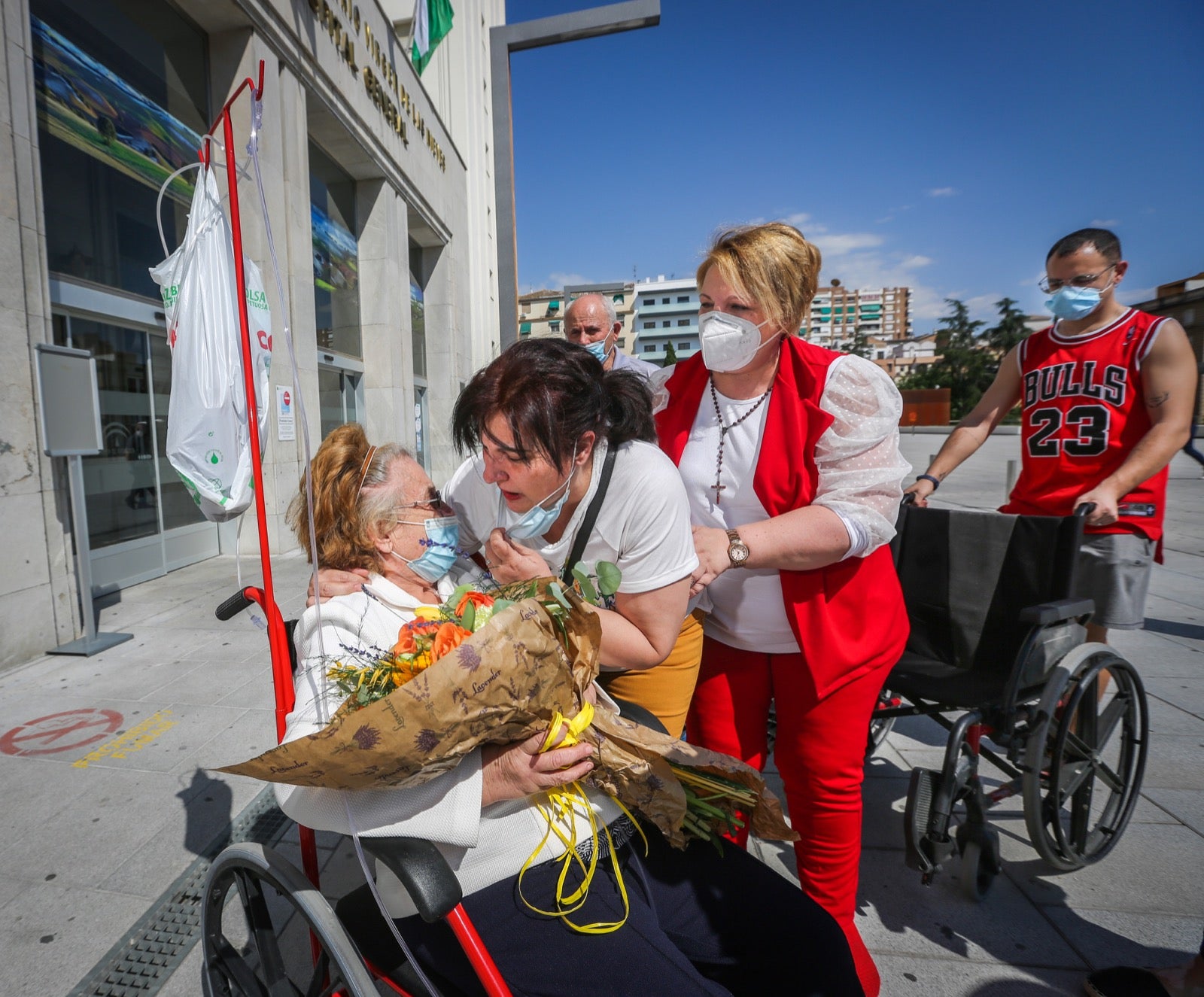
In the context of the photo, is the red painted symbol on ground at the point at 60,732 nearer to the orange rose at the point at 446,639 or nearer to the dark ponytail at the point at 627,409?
the orange rose at the point at 446,639

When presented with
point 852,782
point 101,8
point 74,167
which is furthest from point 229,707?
point 101,8

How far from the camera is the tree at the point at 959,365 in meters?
50.1

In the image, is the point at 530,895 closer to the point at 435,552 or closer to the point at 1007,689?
the point at 435,552

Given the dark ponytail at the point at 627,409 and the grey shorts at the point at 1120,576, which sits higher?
the dark ponytail at the point at 627,409

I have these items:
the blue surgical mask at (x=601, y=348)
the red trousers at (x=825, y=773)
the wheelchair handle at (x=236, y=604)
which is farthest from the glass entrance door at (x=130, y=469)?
the red trousers at (x=825, y=773)

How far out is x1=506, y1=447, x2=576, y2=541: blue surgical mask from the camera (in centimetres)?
157

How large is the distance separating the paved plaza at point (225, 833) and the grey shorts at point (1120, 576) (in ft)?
2.67

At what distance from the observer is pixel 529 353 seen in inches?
59.9

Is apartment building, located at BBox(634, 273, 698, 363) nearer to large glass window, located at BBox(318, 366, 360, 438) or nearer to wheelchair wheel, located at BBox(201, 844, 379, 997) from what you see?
large glass window, located at BBox(318, 366, 360, 438)

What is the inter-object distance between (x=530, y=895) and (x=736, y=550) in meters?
0.83

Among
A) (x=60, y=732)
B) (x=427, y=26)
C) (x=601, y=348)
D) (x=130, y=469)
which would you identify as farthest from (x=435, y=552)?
(x=427, y=26)

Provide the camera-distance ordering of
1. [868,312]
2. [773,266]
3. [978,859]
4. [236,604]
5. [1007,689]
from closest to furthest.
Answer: [773,266], [236,604], [1007,689], [978,859], [868,312]

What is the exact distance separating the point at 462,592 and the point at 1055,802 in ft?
6.34

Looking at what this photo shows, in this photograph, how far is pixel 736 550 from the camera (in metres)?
1.53
